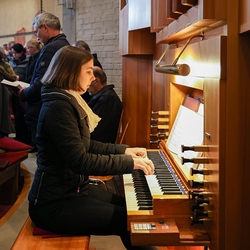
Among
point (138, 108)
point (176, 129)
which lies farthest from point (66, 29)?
point (176, 129)

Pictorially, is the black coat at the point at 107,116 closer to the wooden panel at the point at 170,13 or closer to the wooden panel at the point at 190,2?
the wooden panel at the point at 170,13

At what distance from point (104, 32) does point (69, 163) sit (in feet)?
16.4

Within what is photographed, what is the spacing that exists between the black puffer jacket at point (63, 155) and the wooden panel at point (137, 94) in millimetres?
2222

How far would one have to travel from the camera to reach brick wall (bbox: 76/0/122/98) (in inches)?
258

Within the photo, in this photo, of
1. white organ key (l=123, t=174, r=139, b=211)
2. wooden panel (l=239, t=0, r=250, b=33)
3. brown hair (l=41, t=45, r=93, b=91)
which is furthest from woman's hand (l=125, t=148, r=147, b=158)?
wooden panel (l=239, t=0, r=250, b=33)

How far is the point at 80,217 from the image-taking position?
215 centimetres

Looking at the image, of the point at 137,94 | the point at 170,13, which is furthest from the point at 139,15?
the point at 170,13

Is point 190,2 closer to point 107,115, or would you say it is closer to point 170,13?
point 170,13

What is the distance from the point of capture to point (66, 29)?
7.52 m

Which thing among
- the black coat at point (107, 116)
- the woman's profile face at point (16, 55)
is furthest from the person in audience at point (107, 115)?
the woman's profile face at point (16, 55)

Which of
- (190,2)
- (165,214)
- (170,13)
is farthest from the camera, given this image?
(170,13)

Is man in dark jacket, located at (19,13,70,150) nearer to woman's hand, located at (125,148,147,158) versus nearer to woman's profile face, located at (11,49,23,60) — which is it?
woman's hand, located at (125,148,147,158)

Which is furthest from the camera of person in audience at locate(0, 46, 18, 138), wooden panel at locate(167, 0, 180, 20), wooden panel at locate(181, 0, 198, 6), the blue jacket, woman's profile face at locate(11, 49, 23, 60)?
woman's profile face at locate(11, 49, 23, 60)

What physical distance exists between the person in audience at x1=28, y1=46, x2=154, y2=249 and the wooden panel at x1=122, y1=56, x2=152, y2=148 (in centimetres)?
216
